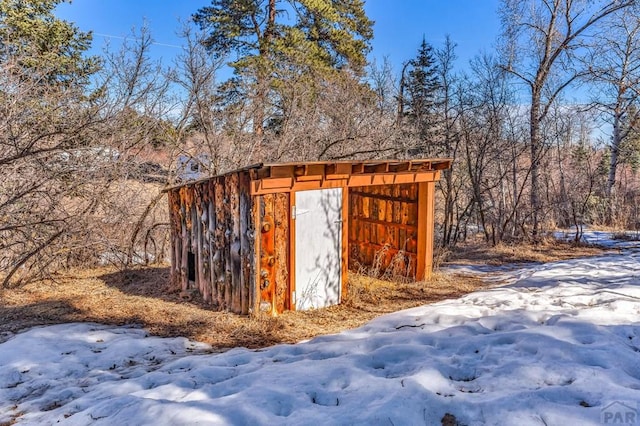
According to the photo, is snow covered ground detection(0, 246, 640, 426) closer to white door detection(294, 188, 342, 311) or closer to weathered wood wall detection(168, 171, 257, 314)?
weathered wood wall detection(168, 171, 257, 314)

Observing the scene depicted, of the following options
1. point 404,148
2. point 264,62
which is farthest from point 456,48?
point 264,62

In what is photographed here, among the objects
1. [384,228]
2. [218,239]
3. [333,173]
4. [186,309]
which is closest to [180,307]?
[186,309]

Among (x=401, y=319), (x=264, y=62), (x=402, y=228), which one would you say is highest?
(x=264, y=62)

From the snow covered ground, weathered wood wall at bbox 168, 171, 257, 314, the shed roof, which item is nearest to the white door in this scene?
the shed roof

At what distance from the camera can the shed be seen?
5383 millimetres

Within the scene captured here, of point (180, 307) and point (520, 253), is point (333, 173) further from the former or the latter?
point (520, 253)

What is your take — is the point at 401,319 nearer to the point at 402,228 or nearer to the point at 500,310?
the point at 500,310

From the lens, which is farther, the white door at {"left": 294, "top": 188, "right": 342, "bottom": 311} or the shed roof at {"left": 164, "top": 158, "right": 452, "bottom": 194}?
the white door at {"left": 294, "top": 188, "right": 342, "bottom": 311}

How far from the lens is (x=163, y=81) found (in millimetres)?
10148

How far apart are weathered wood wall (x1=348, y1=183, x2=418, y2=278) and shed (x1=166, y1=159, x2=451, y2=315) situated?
0.04 metres

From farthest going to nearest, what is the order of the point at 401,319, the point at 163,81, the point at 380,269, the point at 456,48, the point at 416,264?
the point at 456,48 → the point at 163,81 → the point at 380,269 → the point at 416,264 → the point at 401,319

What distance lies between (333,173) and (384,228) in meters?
2.46

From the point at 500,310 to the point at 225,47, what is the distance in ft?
41.7

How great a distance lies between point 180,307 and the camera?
6074 mm
